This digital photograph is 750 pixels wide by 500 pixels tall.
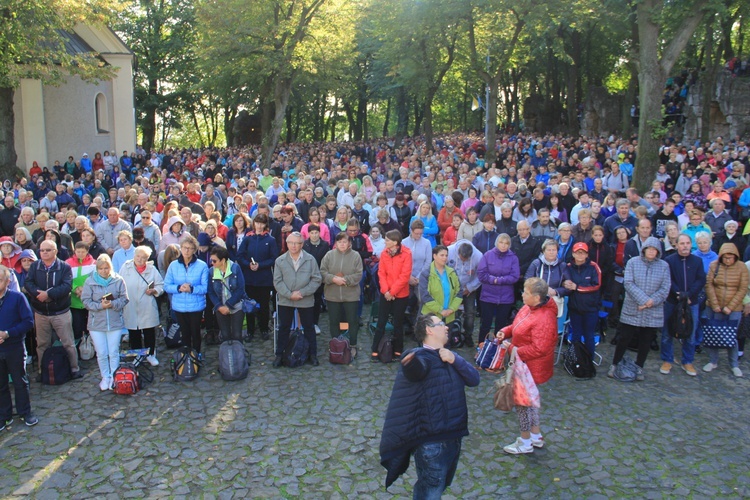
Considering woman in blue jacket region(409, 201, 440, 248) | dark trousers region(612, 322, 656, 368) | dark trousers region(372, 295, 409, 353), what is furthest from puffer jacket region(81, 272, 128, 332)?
dark trousers region(612, 322, 656, 368)

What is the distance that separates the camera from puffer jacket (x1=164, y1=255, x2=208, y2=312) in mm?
7977

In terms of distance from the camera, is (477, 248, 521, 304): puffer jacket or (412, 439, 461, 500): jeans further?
(477, 248, 521, 304): puffer jacket

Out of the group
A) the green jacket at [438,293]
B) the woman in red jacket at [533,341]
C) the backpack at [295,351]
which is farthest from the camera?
the green jacket at [438,293]

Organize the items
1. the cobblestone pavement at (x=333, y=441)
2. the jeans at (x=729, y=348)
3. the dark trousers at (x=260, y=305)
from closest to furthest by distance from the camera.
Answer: the cobblestone pavement at (x=333, y=441)
the jeans at (x=729, y=348)
the dark trousers at (x=260, y=305)

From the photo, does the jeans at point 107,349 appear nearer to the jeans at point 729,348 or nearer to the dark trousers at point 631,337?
the dark trousers at point 631,337

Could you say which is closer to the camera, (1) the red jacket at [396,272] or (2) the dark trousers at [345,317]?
(1) the red jacket at [396,272]

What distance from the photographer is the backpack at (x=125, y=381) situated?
7.29 m

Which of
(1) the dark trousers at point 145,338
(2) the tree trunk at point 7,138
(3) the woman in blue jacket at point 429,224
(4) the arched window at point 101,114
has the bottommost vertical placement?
(1) the dark trousers at point 145,338

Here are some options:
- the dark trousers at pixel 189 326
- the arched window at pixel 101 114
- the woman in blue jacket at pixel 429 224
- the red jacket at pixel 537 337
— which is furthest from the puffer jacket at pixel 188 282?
the arched window at pixel 101 114

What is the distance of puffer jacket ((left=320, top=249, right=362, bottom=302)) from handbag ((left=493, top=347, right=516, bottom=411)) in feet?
10.3

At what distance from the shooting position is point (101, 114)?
31672 millimetres

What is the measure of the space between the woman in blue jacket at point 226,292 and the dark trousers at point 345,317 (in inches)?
49.1

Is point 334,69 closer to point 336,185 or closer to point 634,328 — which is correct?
point 336,185

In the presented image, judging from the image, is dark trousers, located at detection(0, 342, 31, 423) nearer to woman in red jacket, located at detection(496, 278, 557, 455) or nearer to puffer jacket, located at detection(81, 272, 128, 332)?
puffer jacket, located at detection(81, 272, 128, 332)
